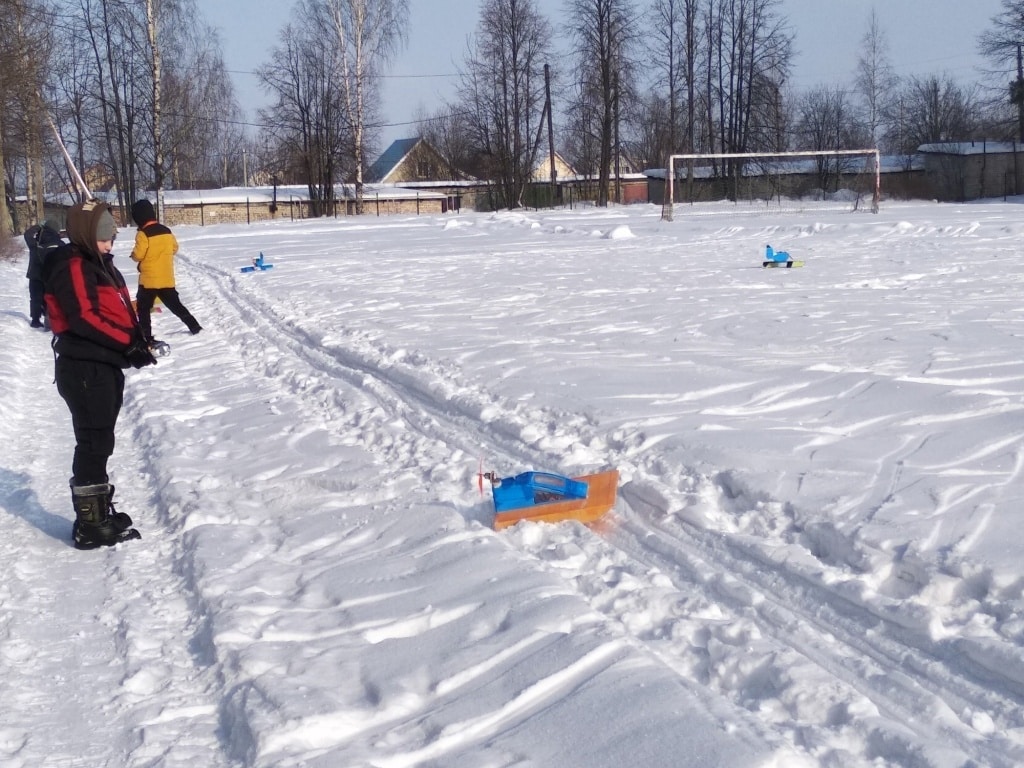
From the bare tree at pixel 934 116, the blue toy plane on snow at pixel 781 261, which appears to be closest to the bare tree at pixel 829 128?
the bare tree at pixel 934 116

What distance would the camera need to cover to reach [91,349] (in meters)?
4.79

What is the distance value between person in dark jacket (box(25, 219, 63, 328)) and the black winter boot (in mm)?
6800

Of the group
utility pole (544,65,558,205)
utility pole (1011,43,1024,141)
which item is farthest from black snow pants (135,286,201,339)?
utility pole (1011,43,1024,141)

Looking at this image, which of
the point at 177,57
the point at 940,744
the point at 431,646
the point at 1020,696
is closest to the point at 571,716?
the point at 431,646

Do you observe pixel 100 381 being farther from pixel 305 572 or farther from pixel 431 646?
pixel 431 646

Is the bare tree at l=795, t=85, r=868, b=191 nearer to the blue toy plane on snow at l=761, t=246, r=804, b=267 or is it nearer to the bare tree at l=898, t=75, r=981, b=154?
the bare tree at l=898, t=75, r=981, b=154

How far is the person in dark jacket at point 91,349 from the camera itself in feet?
15.5

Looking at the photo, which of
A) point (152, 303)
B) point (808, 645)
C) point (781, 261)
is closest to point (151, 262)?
point (152, 303)

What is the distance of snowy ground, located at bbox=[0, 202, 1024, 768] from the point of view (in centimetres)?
310

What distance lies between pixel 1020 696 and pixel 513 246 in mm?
20427

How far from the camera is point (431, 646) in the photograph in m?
3.66

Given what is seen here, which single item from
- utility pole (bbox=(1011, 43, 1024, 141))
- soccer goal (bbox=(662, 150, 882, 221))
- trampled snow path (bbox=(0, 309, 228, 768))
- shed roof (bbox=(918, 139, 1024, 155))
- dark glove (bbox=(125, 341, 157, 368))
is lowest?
trampled snow path (bbox=(0, 309, 228, 768))

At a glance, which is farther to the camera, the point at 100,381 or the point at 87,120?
the point at 87,120

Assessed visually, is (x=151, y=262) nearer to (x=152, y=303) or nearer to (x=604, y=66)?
(x=152, y=303)
